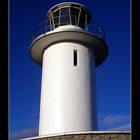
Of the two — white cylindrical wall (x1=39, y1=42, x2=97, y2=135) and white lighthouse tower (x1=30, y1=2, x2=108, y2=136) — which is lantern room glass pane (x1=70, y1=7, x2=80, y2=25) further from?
white cylindrical wall (x1=39, y1=42, x2=97, y2=135)

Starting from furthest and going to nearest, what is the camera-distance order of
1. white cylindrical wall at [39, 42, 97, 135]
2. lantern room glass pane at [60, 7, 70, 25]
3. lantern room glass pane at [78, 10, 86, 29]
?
lantern room glass pane at [78, 10, 86, 29]
lantern room glass pane at [60, 7, 70, 25]
white cylindrical wall at [39, 42, 97, 135]

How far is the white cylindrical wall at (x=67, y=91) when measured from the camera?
9391mm

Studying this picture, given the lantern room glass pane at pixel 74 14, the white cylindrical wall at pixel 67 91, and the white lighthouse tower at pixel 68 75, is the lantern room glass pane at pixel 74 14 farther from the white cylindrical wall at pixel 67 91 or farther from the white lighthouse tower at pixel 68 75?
the white cylindrical wall at pixel 67 91

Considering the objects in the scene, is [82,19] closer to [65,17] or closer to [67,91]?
[65,17]

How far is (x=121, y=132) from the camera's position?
6.49 metres

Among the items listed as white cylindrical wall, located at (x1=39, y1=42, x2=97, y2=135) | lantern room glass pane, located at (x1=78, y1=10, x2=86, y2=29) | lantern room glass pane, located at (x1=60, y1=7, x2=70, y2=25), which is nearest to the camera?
white cylindrical wall, located at (x1=39, y1=42, x2=97, y2=135)

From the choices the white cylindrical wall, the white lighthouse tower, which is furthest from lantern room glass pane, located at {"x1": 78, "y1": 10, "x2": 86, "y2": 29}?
the white cylindrical wall

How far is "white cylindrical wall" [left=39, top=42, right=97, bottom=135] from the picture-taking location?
9.39 m

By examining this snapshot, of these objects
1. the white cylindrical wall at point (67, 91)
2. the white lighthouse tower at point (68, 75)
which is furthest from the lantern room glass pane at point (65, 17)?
the white cylindrical wall at point (67, 91)

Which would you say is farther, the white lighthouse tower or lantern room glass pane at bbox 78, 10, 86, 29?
lantern room glass pane at bbox 78, 10, 86, 29

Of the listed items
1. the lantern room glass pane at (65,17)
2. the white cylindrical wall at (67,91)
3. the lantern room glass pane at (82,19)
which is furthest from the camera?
the lantern room glass pane at (82,19)
